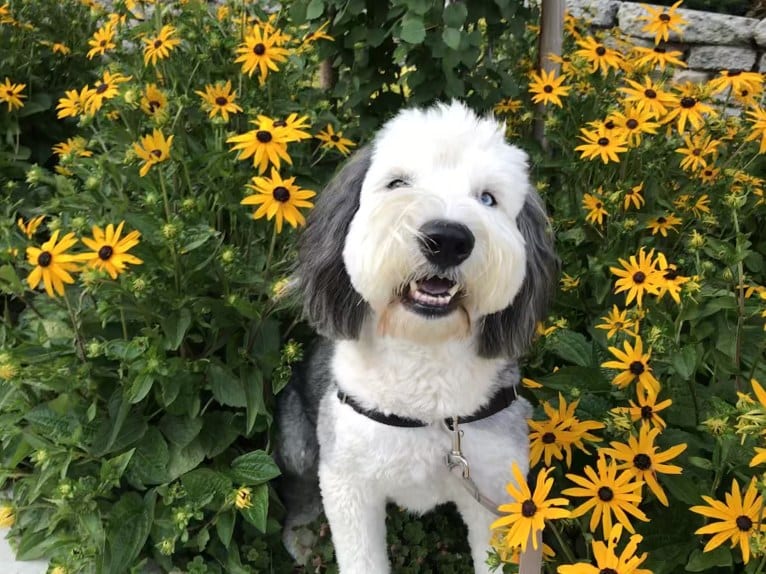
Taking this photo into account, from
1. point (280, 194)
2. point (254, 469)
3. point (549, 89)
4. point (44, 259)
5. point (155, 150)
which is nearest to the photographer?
point (44, 259)

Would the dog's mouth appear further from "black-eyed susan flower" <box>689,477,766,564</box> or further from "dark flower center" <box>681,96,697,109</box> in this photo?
"dark flower center" <box>681,96,697,109</box>

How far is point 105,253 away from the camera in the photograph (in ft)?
5.38

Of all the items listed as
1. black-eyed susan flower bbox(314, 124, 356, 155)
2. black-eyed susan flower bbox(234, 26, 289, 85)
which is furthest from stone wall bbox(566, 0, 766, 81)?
black-eyed susan flower bbox(234, 26, 289, 85)

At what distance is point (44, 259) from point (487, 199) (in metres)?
1.13

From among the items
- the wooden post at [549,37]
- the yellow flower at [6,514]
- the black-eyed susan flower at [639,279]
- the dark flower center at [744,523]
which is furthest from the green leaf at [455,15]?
the yellow flower at [6,514]

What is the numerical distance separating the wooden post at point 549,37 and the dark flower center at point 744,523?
1.98 metres

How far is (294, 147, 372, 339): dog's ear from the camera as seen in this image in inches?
69.9

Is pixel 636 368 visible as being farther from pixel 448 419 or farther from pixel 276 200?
pixel 276 200

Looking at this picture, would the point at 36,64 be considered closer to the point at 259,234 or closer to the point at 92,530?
the point at 259,234

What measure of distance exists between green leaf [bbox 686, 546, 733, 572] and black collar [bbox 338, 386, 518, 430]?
59cm

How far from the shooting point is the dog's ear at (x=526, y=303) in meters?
1.76

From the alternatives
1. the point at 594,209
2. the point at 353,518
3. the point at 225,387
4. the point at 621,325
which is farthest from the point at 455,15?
the point at 353,518

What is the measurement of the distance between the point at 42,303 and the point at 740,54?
5.35 metres

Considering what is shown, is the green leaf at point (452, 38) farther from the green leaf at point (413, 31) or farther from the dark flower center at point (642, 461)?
the dark flower center at point (642, 461)
